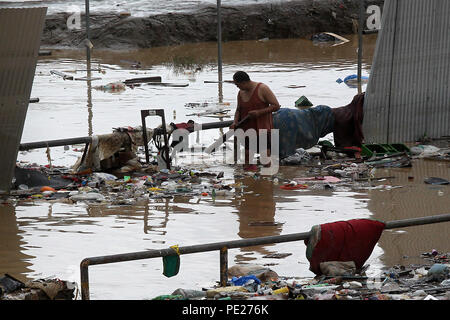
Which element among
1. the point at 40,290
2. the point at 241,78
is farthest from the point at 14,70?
the point at 40,290

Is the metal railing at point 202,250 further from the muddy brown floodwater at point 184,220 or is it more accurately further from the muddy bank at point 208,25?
the muddy bank at point 208,25

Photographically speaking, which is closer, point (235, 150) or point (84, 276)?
point (84, 276)

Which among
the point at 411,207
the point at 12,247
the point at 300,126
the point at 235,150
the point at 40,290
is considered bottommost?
the point at 12,247

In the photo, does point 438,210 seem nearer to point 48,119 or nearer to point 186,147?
point 186,147

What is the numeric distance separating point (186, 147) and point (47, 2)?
1930 cm

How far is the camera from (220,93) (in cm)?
1798

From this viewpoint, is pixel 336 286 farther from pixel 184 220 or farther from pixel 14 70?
pixel 14 70

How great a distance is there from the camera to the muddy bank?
27062 millimetres

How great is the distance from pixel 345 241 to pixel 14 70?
16.3ft

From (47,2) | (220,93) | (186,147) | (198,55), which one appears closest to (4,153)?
(186,147)

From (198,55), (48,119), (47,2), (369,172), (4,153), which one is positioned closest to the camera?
(4,153)

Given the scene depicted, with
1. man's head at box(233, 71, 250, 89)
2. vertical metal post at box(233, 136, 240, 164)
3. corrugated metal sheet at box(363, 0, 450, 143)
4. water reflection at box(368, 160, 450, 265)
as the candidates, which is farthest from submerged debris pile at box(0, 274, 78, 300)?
corrugated metal sheet at box(363, 0, 450, 143)

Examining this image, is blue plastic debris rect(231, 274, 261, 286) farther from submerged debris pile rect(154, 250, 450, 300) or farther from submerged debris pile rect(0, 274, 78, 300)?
submerged debris pile rect(0, 274, 78, 300)

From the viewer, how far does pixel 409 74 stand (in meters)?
12.7
